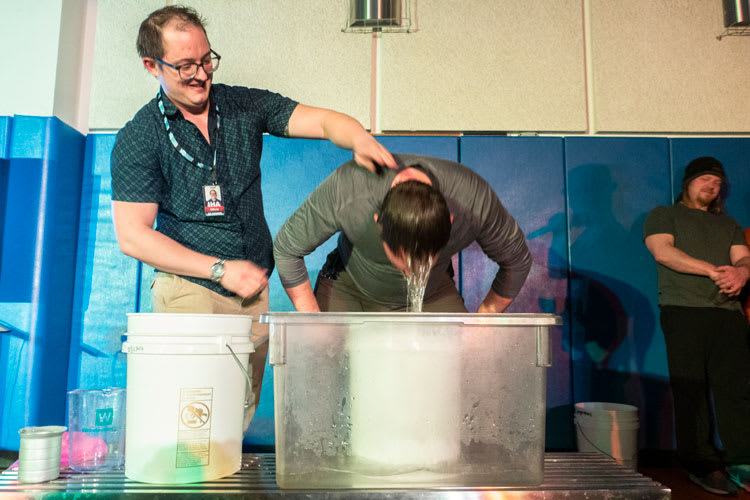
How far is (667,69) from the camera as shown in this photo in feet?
11.2

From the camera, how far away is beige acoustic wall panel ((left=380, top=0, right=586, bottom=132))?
3.36 meters

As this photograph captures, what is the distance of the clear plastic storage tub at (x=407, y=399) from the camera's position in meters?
1.11

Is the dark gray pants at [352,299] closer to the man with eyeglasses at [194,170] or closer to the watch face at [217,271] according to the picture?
the man with eyeglasses at [194,170]

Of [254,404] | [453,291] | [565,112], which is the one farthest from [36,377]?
[565,112]

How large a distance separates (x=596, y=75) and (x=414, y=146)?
119 cm

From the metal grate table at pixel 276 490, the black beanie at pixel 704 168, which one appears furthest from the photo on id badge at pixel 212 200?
the black beanie at pixel 704 168

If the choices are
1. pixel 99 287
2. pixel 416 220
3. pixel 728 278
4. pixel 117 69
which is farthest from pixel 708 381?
pixel 117 69

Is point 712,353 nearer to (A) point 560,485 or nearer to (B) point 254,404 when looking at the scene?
(A) point 560,485

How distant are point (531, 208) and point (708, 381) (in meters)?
1.22

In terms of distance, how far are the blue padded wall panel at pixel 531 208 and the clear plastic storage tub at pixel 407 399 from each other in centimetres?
205

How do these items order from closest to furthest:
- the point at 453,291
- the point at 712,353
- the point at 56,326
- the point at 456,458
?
the point at 456,458 < the point at 453,291 < the point at 712,353 < the point at 56,326

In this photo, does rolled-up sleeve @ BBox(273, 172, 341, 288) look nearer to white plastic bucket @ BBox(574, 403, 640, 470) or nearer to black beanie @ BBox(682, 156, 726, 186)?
white plastic bucket @ BBox(574, 403, 640, 470)

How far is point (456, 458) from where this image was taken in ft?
3.68

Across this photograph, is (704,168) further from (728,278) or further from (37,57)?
(37,57)
